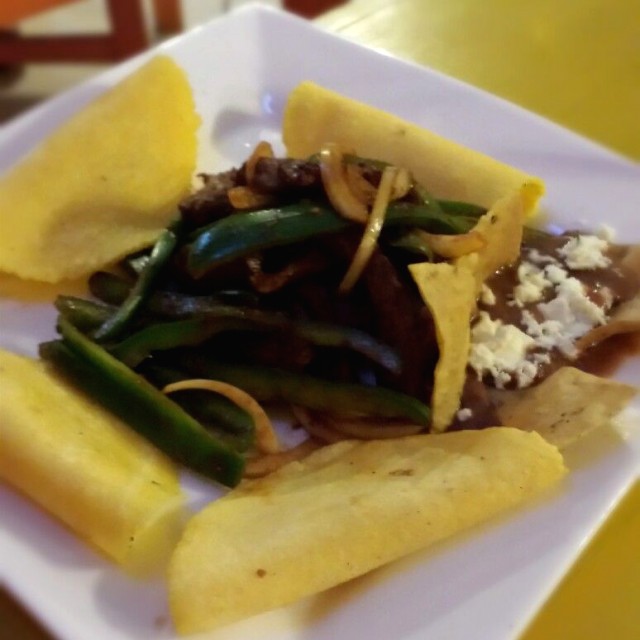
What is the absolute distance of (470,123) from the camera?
8.21ft

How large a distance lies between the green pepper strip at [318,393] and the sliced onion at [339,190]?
0.37m

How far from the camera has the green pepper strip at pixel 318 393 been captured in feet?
5.80

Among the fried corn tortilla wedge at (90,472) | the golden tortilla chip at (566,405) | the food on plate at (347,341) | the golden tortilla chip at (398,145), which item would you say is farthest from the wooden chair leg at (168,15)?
the golden tortilla chip at (566,405)

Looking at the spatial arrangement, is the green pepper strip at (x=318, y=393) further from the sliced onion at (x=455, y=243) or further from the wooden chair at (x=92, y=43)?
the wooden chair at (x=92, y=43)

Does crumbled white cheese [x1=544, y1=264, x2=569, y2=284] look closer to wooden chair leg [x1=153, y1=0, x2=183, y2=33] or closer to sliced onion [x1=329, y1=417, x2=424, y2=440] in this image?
sliced onion [x1=329, y1=417, x2=424, y2=440]

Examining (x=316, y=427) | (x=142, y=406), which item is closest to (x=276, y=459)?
(x=316, y=427)

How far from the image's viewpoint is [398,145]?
7.42ft

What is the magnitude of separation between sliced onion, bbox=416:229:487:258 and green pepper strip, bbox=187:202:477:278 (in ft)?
0.18

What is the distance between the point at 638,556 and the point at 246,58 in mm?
1867

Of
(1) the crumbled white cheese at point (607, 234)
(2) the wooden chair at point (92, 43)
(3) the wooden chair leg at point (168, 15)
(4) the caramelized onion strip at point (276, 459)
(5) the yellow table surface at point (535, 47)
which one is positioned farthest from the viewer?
(3) the wooden chair leg at point (168, 15)

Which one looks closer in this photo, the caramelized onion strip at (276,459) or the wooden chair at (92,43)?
the caramelized onion strip at (276,459)

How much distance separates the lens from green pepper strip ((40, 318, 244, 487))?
1.64 m

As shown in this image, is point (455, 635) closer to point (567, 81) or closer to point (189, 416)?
point (189, 416)

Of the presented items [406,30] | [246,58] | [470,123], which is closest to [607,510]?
[470,123]
